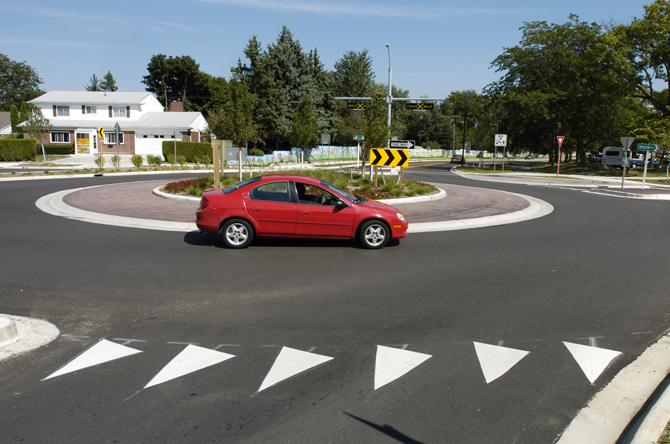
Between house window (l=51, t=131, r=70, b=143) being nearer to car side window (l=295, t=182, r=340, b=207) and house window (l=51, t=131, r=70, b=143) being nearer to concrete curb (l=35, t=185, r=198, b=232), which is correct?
concrete curb (l=35, t=185, r=198, b=232)

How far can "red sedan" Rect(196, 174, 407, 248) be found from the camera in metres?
9.31

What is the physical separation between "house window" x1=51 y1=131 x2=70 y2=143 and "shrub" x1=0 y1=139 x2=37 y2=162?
12.7 m

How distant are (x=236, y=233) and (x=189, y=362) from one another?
5.05m

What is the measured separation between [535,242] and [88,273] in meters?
8.98

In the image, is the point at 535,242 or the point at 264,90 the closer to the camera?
the point at 535,242

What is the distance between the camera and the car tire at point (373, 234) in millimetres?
9539

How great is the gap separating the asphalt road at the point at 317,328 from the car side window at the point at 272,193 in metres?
1.04

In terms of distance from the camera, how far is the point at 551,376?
431cm

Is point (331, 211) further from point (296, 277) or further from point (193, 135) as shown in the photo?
point (193, 135)

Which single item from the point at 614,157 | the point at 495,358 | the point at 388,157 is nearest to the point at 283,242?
the point at 495,358

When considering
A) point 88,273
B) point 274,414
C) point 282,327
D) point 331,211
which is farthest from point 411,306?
point 88,273

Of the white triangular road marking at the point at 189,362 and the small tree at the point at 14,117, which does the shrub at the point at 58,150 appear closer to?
the small tree at the point at 14,117

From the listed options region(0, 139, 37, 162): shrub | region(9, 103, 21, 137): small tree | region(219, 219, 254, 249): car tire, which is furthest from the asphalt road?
region(9, 103, 21, 137): small tree

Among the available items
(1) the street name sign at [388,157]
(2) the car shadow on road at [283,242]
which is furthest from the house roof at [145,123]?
(2) the car shadow on road at [283,242]
